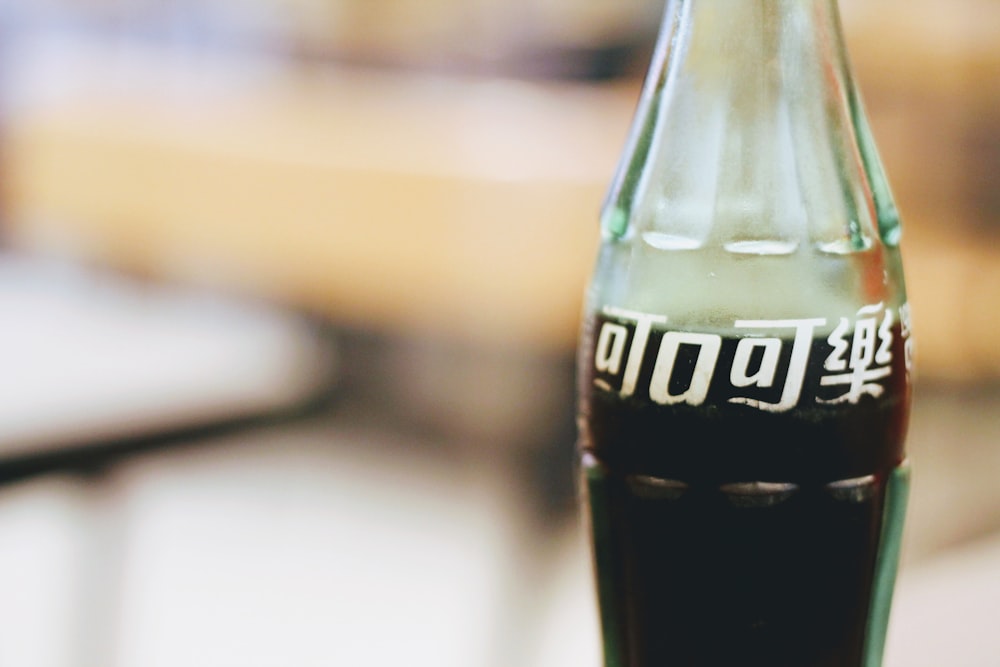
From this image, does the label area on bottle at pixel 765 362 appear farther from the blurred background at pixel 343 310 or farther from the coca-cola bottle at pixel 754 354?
the blurred background at pixel 343 310

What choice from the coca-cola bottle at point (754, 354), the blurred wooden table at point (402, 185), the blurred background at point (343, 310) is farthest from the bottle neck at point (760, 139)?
the blurred wooden table at point (402, 185)

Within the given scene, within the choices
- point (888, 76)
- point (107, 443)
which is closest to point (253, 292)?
point (888, 76)

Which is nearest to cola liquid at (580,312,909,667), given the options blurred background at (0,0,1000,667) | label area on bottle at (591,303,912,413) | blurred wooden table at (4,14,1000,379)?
label area on bottle at (591,303,912,413)

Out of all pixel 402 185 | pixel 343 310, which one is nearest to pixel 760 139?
pixel 402 185

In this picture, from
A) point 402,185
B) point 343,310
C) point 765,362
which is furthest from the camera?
point 343,310

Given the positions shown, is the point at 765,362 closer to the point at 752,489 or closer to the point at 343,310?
the point at 752,489

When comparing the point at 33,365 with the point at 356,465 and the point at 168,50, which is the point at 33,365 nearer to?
the point at 356,465

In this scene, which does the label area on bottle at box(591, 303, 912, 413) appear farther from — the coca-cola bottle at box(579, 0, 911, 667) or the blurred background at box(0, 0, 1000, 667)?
the blurred background at box(0, 0, 1000, 667)
